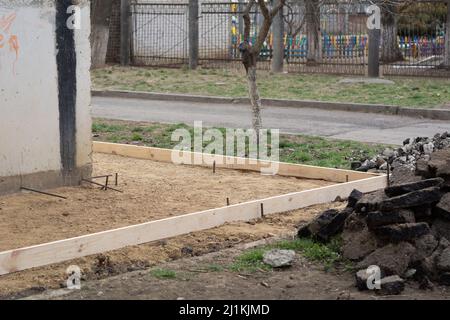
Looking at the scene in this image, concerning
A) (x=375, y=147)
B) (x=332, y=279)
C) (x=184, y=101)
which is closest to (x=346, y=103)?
(x=184, y=101)

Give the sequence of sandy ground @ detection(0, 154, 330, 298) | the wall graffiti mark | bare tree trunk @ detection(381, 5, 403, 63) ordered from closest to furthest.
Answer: sandy ground @ detection(0, 154, 330, 298)
the wall graffiti mark
bare tree trunk @ detection(381, 5, 403, 63)

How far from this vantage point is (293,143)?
13.9 meters

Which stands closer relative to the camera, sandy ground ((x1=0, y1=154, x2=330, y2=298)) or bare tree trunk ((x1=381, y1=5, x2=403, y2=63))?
sandy ground ((x1=0, y1=154, x2=330, y2=298))

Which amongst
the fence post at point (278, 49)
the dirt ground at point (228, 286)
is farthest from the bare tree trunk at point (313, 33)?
the dirt ground at point (228, 286)

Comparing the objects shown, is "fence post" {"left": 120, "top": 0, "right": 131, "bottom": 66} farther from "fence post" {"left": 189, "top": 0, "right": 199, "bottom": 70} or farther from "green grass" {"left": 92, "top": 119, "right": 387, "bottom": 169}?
"green grass" {"left": 92, "top": 119, "right": 387, "bottom": 169}

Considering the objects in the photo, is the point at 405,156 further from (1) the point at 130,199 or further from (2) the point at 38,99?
(2) the point at 38,99

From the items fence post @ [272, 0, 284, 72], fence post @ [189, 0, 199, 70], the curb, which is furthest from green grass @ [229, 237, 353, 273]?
fence post @ [189, 0, 199, 70]

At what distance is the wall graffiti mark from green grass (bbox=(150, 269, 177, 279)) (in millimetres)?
3589

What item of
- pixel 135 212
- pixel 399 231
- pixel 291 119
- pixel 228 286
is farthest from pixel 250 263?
pixel 291 119

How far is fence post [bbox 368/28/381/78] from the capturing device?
25266mm

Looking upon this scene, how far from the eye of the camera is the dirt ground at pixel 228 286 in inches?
265

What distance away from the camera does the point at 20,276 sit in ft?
23.4

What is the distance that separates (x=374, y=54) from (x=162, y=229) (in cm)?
1805
